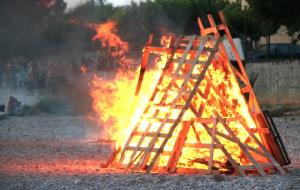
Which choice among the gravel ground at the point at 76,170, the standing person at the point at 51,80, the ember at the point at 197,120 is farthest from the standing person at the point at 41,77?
the ember at the point at 197,120

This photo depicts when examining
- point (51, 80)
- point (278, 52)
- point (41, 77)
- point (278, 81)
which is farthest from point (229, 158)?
point (278, 52)

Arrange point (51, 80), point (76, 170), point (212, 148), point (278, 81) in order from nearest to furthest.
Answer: point (212, 148) < point (76, 170) < point (278, 81) < point (51, 80)

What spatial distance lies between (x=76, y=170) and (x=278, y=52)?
29237 millimetres

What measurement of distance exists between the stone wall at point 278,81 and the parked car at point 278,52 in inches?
151

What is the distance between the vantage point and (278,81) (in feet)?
111

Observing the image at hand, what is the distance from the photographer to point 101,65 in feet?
105

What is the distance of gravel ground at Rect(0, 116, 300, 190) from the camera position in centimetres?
1181

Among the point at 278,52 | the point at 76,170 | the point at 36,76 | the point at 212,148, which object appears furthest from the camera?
the point at 278,52

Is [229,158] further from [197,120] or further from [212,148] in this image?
[197,120]

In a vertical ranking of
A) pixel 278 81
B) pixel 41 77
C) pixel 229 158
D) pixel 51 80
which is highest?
pixel 229 158

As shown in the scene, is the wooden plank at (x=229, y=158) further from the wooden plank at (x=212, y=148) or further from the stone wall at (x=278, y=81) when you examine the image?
the stone wall at (x=278, y=81)

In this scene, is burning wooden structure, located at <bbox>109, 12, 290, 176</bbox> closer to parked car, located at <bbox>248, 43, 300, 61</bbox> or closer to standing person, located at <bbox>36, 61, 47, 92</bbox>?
standing person, located at <bbox>36, 61, 47, 92</bbox>

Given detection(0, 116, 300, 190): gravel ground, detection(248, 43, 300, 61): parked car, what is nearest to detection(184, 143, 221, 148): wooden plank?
detection(0, 116, 300, 190): gravel ground

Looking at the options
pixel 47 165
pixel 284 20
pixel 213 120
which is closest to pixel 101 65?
pixel 284 20
